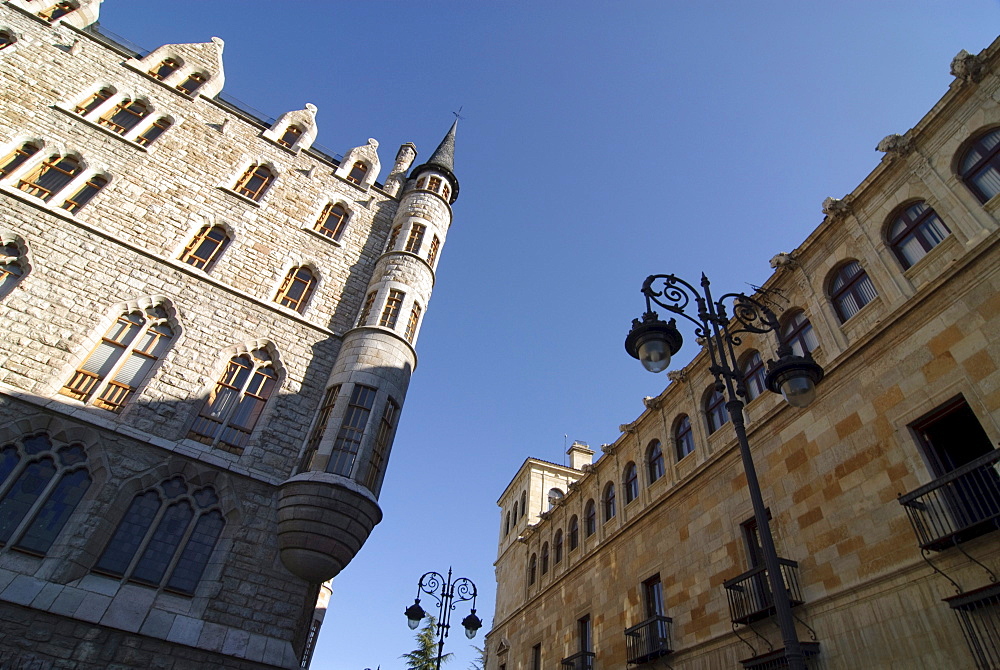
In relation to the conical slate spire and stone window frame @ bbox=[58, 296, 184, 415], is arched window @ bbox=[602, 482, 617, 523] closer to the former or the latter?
the conical slate spire

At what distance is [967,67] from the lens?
10.3 meters

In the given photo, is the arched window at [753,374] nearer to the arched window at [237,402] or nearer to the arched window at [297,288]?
the arched window at [237,402]

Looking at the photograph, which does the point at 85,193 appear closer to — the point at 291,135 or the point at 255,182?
the point at 255,182

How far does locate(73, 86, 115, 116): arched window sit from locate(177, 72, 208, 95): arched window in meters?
2.38

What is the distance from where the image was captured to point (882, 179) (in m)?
11.8

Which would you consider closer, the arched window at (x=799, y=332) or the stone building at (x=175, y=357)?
the stone building at (x=175, y=357)

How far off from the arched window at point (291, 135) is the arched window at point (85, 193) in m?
7.02

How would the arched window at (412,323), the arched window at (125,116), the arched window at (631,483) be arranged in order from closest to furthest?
the arched window at (412,323), the arched window at (125,116), the arched window at (631,483)

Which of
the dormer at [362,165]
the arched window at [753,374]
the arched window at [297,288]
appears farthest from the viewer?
the dormer at [362,165]

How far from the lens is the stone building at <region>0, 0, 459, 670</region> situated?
10.9 metres

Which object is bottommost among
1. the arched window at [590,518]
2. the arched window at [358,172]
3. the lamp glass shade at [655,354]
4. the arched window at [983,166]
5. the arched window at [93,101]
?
the lamp glass shade at [655,354]

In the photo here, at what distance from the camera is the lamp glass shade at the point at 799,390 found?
5742 millimetres

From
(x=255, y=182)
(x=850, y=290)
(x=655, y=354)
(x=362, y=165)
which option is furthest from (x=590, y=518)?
(x=255, y=182)

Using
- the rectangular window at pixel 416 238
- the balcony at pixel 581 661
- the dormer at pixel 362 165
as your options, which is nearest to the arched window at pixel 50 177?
the dormer at pixel 362 165
